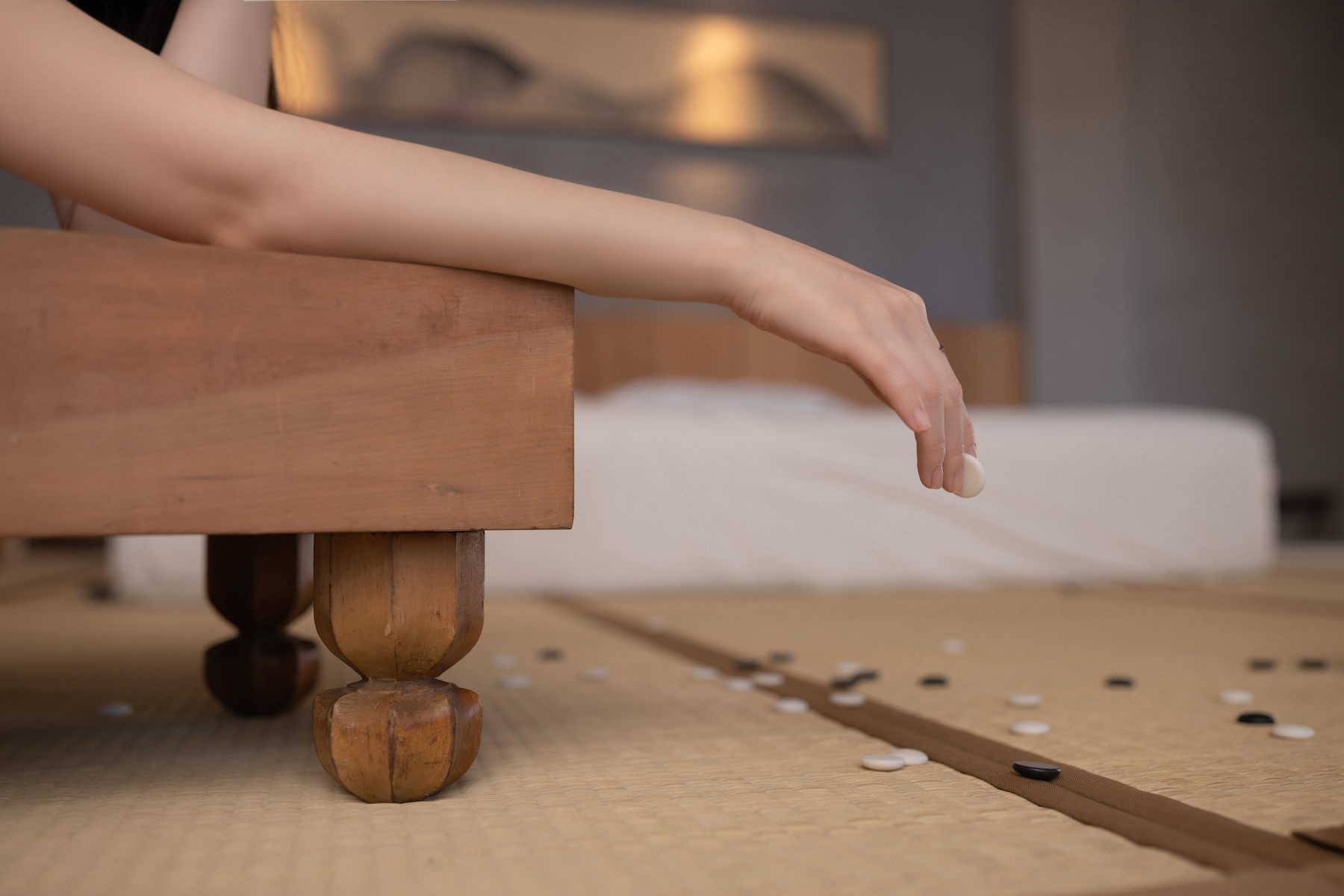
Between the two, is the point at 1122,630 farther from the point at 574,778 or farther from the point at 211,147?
the point at 211,147

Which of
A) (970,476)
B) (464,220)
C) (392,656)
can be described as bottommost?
(392,656)

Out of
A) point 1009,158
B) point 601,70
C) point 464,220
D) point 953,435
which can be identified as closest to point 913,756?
point 953,435

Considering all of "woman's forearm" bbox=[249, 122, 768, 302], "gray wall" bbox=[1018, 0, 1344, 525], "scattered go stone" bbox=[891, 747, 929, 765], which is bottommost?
"scattered go stone" bbox=[891, 747, 929, 765]

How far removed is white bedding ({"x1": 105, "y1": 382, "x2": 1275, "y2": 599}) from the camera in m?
2.21

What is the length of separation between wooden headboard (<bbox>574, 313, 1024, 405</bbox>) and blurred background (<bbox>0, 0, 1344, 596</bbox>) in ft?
0.04

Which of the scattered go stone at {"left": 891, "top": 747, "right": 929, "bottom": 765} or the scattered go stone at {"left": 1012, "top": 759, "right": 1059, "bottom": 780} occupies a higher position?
the scattered go stone at {"left": 1012, "top": 759, "right": 1059, "bottom": 780}

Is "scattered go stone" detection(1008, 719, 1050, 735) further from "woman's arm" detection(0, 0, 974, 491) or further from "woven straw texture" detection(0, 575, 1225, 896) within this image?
"woman's arm" detection(0, 0, 974, 491)

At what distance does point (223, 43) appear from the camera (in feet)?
2.80

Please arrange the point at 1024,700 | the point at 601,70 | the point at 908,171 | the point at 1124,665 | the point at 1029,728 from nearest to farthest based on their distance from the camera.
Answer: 1. the point at 1029,728
2. the point at 1024,700
3. the point at 1124,665
4. the point at 601,70
5. the point at 908,171

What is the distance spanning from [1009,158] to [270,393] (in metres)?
4.46

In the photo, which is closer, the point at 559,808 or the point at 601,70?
the point at 559,808

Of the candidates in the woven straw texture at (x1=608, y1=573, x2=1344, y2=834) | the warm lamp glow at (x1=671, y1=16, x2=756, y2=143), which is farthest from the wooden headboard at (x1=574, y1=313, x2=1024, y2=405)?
the woven straw texture at (x1=608, y1=573, x2=1344, y2=834)

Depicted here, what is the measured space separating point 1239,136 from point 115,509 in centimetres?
509

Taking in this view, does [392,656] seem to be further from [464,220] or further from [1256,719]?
[1256,719]
